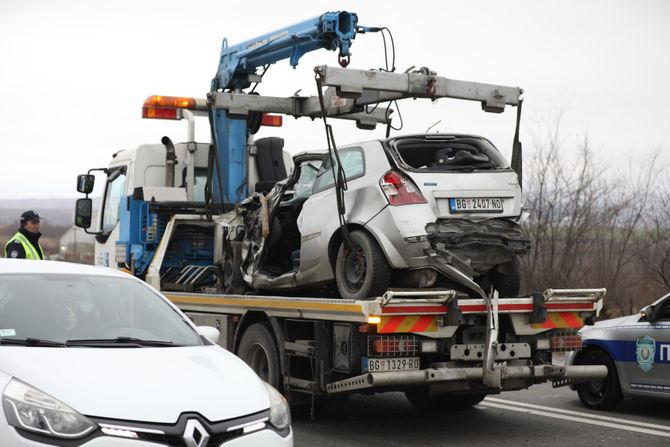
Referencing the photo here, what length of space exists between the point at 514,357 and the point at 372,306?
5.33ft

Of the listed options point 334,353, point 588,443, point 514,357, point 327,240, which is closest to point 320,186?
point 327,240

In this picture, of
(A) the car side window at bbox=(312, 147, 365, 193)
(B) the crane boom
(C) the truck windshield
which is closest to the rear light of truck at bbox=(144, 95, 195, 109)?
(B) the crane boom

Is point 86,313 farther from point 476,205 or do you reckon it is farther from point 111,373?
point 476,205

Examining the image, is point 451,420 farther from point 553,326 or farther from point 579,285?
point 579,285

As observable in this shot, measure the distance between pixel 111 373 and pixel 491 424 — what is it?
5.45m

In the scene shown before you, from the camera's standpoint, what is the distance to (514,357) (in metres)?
9.16

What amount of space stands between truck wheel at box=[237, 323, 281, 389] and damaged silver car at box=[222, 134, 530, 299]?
586 millimetres

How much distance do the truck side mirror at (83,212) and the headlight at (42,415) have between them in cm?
949

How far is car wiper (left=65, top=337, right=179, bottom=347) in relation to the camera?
6000 millimetres

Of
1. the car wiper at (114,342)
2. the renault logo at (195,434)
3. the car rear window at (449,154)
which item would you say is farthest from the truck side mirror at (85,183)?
the renault logo at (195,434)

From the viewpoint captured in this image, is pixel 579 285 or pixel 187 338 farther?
pixel 579 285

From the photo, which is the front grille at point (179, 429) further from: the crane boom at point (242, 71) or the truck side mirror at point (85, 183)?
the truck side mirror at point (85, 183)

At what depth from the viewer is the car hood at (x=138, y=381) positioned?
5.10 meters

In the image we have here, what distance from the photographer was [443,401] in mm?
10859
